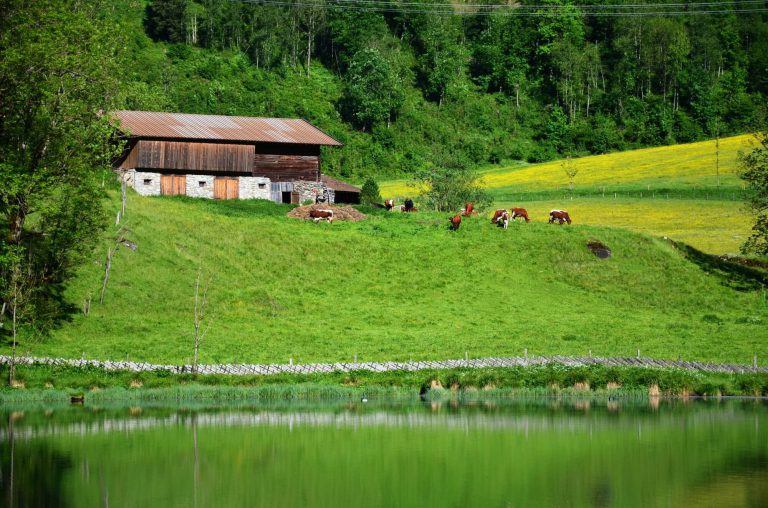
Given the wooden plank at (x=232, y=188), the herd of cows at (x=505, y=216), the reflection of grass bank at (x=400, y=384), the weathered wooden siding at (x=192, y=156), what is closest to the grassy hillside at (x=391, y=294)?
the herd of cows at (x=505, y=216)

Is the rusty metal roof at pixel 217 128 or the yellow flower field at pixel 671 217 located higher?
the rusty metal roof at pixel 217 128

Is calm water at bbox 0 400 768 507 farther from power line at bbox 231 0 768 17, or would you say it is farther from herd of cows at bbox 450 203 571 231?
power line at bbox 231 0 768 17

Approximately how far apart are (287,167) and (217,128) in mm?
6212

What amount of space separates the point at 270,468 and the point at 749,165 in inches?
1912

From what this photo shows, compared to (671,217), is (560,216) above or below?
below

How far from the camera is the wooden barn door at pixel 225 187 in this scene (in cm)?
8969

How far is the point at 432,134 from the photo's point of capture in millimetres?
156750

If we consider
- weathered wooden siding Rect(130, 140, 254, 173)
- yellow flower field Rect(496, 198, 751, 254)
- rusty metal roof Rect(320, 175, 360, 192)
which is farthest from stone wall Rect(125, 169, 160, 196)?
yellow flower field Rect(496, 198, 751, 254)

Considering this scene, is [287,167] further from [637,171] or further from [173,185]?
[637,171]

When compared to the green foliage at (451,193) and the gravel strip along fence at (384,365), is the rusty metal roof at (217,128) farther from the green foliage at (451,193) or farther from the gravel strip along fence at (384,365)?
the gravel strip along fence at (384,365)

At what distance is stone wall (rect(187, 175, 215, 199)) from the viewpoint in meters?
88.6

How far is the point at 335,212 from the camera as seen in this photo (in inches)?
3280

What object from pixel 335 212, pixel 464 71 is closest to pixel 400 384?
pixel 335 212

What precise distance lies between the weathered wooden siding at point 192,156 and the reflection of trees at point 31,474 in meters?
50.8
